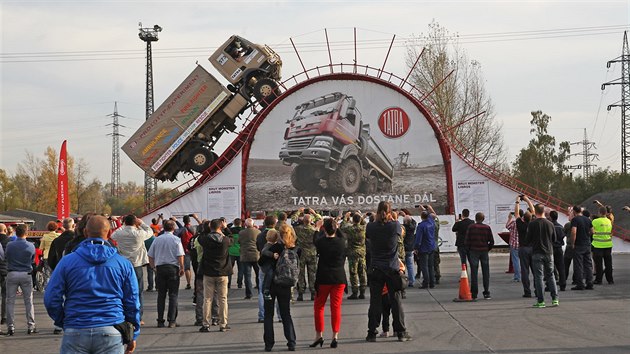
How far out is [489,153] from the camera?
49281 mm

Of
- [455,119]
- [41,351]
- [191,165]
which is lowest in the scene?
[41,351]

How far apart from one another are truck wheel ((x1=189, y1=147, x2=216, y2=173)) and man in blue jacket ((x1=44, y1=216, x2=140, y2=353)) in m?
29.4

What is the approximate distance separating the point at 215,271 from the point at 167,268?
1.26 metres

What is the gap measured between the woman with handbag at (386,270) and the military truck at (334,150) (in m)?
22.8

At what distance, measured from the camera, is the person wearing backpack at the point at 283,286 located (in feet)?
37.2

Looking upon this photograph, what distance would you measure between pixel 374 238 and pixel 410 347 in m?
1.67

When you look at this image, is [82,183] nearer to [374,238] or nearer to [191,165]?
[191,165]

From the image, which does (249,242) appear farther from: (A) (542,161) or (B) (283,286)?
(A) (542,161)

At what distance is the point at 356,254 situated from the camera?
1730cm

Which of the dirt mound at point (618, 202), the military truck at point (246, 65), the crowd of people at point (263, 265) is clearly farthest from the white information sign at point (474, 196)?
the crowd of people at point (263, 265)

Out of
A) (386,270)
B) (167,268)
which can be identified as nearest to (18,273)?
(167,268)

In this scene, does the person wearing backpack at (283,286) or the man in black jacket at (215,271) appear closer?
the person wearing backpack at (283,286)

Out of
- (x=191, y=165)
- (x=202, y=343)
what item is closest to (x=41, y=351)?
(x=202, y=343)

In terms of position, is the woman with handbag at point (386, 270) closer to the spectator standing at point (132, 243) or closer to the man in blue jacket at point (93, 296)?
the spectator standing at point (132, 243)
